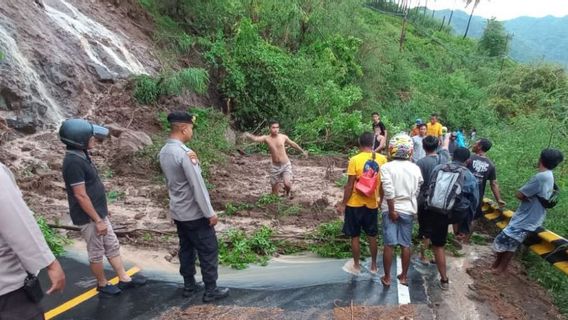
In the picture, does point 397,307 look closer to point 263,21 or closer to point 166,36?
point 166,36

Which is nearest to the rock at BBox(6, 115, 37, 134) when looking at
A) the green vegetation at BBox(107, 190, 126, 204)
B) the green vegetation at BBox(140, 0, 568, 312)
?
the green vegetation at BBox(107, 190, 126, 204)

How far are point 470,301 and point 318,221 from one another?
283 cm

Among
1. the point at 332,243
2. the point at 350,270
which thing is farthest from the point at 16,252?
the point at 332,243

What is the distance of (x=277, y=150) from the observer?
26.2 ft

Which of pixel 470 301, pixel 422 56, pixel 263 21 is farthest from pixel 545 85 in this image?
pixel 470 301

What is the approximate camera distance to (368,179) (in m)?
4.81

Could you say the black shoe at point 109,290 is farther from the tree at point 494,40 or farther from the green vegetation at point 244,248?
the tree at point 494,40

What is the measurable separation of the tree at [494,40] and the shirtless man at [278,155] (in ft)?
144

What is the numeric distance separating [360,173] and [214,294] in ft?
6.65

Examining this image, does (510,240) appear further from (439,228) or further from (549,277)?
(439,228)

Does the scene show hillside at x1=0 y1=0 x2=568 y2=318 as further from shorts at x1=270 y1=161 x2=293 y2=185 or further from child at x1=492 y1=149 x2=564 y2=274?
shorts at x1=270 y1=161 x2=293 y2=185

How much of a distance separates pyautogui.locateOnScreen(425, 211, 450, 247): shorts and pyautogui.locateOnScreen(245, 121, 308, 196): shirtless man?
3510 mm

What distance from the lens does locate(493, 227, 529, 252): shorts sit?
17.7 ft

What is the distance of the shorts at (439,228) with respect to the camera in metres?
4.90
